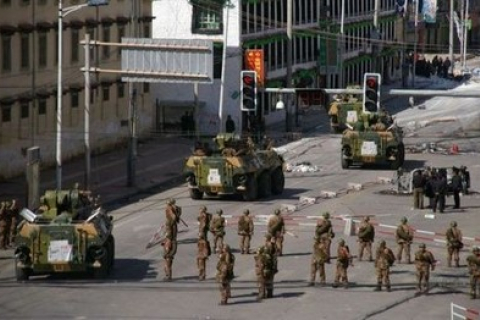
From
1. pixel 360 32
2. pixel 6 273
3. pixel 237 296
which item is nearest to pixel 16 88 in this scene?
pixel 6 273

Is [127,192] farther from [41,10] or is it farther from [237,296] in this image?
[237,296]

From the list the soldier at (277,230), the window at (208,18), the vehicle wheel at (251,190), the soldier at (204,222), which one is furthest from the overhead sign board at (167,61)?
the window at (208,18)

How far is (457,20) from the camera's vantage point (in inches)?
5039

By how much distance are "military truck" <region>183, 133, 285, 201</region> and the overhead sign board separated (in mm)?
4643

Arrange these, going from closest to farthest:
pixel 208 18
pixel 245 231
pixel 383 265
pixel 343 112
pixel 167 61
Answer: pixel 383 265
pixel 245 231
pixel 167 61
pixel 343 112
pixel 208 18

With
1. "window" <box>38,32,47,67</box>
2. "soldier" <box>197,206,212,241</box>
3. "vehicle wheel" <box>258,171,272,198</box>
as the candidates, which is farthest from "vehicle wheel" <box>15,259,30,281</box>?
"window" <box>38,32,47,67</box>

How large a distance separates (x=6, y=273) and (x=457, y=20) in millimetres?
85959

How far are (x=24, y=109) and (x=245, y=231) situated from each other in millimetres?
20664

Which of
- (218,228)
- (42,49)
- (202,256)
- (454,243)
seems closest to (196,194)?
(42,49)

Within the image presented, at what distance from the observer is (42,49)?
225 feet

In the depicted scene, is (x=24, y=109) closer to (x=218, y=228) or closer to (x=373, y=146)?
(x=373, y=146)

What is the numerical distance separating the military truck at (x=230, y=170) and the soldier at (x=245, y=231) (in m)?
10.4

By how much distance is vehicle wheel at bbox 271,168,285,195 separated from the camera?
61812 mm

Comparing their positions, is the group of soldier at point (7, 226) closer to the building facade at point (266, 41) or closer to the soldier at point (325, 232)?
the soldier at point (325, 232)
